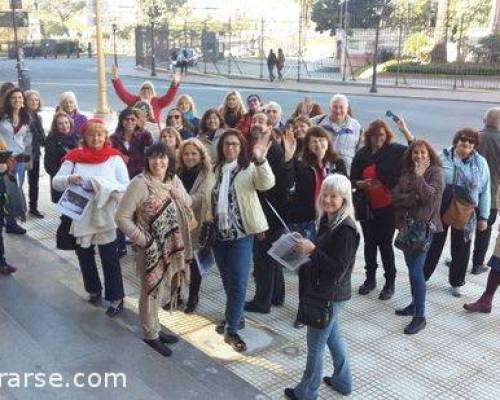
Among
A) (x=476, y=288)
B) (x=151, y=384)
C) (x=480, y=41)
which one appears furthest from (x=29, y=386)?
(x=480, y=41)

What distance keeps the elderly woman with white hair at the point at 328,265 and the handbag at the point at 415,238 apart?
1448mm

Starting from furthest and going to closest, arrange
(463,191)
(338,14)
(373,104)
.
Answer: (338,14) < (373,104) < (463,191)

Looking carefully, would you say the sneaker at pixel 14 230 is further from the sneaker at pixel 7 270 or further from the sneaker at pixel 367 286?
the sneaker at pixel 367 286

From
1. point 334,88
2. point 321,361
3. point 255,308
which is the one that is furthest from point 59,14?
point 321,361

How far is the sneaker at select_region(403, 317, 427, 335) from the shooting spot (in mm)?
5191

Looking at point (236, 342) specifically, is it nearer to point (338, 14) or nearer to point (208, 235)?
point (208, 235)

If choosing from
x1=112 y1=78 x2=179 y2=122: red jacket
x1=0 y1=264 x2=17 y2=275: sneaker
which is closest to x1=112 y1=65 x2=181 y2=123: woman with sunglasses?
x1=112 y1=78 x2=179 y2=122: red jacket

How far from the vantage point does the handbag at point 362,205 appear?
224 inches

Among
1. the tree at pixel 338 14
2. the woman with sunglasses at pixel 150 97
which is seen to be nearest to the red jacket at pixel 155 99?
the woman with sunglasses at pixel 150 97

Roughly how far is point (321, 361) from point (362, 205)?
2066 millimetres

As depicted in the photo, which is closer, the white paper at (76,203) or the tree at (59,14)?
the white paper at (76,203)

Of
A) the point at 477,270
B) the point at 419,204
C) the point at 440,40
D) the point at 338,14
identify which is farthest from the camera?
the point at 338,14

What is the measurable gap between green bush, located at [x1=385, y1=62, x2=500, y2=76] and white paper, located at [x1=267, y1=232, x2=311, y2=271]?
28994mm

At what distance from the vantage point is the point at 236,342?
15.9ft
